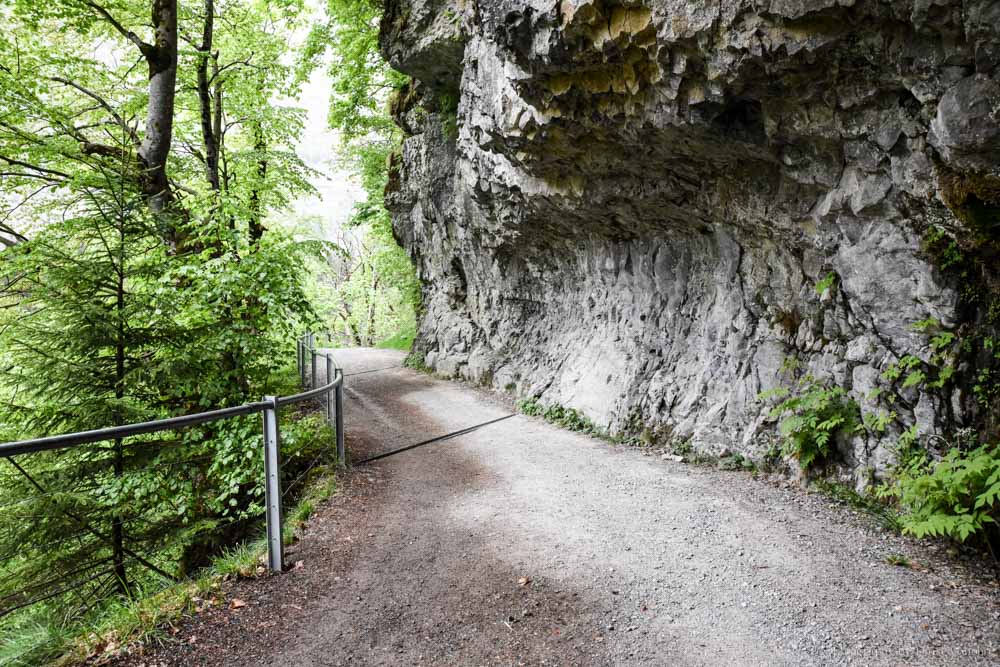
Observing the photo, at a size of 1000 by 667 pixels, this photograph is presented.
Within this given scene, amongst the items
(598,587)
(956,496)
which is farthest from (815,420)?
(598,587)

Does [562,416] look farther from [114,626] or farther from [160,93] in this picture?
[160,93]

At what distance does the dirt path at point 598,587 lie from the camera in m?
3.16

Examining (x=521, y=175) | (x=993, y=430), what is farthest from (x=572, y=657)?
(x=521, y=175)

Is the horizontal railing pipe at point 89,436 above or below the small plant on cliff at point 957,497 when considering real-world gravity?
above

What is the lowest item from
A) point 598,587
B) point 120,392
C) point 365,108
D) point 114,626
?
point 598,587

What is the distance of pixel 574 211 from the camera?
29.8ft

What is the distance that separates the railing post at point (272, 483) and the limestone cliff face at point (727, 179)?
4959 mm

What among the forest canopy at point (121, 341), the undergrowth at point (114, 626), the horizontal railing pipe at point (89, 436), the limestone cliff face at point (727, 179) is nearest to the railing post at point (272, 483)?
the undergrowth at point (114, 626)

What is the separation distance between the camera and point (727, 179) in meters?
6.59

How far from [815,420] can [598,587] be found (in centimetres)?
338

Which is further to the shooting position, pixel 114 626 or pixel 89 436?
pixel 114 626

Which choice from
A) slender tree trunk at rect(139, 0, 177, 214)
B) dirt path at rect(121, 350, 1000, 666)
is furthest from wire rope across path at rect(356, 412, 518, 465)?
slender tree trunk at rect(139, 0, 177, 214)

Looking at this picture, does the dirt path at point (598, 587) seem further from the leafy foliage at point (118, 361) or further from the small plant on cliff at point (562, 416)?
the small plant on cliff at point (562, 416)

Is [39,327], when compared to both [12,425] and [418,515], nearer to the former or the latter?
[12,425]
